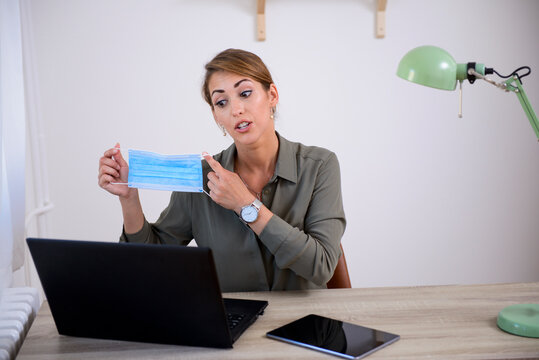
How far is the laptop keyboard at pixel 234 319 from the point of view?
1.23 metres

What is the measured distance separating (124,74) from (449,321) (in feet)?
7.81

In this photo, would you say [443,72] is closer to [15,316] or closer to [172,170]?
[172,170]

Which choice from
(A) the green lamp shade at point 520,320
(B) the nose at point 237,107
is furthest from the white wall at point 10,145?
(A) the green lamp shade at point 520,320

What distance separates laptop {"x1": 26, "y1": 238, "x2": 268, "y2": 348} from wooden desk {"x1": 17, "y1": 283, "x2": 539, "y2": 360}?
0.03m

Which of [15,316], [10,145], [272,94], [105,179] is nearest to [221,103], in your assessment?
[272,94]

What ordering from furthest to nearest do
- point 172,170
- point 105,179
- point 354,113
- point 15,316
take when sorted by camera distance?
point 354,113 < point 105,179 < point 172,170 < point 15,316

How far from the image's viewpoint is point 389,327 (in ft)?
4.05

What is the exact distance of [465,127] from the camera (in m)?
3.30

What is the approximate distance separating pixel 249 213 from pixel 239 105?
395 millimetres

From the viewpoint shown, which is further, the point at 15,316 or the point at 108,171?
the point at 108,171

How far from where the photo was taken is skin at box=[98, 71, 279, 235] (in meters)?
1.53

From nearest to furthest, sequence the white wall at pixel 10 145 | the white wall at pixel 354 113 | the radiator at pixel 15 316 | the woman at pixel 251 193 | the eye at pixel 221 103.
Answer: the radiator at pixel 15 316
the white wall at pixel 10 145
the woman at pixel 251 193
the eye at pixel 221 103
the white wall at pixel 354 113

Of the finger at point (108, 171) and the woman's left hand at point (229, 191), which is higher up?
the finger at point (108, 171)

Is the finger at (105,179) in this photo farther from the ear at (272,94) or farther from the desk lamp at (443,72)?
the desk lamp at (443,72)
